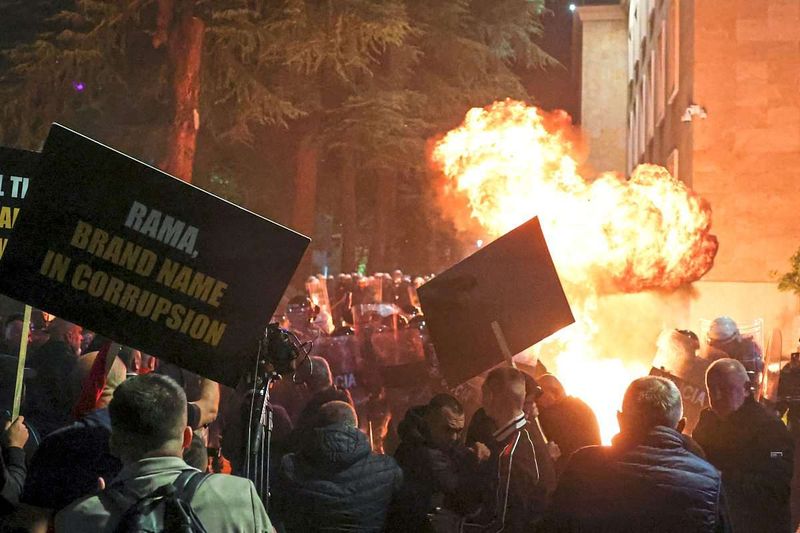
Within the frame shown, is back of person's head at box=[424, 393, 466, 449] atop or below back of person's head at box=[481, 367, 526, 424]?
below

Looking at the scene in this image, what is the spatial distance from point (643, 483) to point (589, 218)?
1049 centimetres

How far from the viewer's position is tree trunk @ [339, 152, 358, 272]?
2827 cm

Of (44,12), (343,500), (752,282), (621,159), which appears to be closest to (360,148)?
(44,12)

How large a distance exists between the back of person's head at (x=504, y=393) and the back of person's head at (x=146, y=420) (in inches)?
90.8

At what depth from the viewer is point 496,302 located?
5945 millimetres

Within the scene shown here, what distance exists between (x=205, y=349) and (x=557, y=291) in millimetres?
2574

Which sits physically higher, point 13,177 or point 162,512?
point 13,177

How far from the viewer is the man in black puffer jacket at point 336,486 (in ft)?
14.2

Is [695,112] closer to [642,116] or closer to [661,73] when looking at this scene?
[661,73]

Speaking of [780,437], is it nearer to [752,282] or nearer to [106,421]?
[106,421]

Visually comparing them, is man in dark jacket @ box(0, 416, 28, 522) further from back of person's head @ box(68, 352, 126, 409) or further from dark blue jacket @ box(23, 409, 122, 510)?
back of person's head @ box(68, 352, 126, 409)

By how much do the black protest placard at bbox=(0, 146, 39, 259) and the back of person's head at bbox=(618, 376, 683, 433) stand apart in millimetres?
3202

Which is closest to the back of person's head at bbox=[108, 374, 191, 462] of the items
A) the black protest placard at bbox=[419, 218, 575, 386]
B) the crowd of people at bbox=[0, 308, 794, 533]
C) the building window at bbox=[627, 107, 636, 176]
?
the crowd of people at bbox=[0, 308, 794, 533]

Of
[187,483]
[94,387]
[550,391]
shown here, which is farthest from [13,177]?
[550,391]
